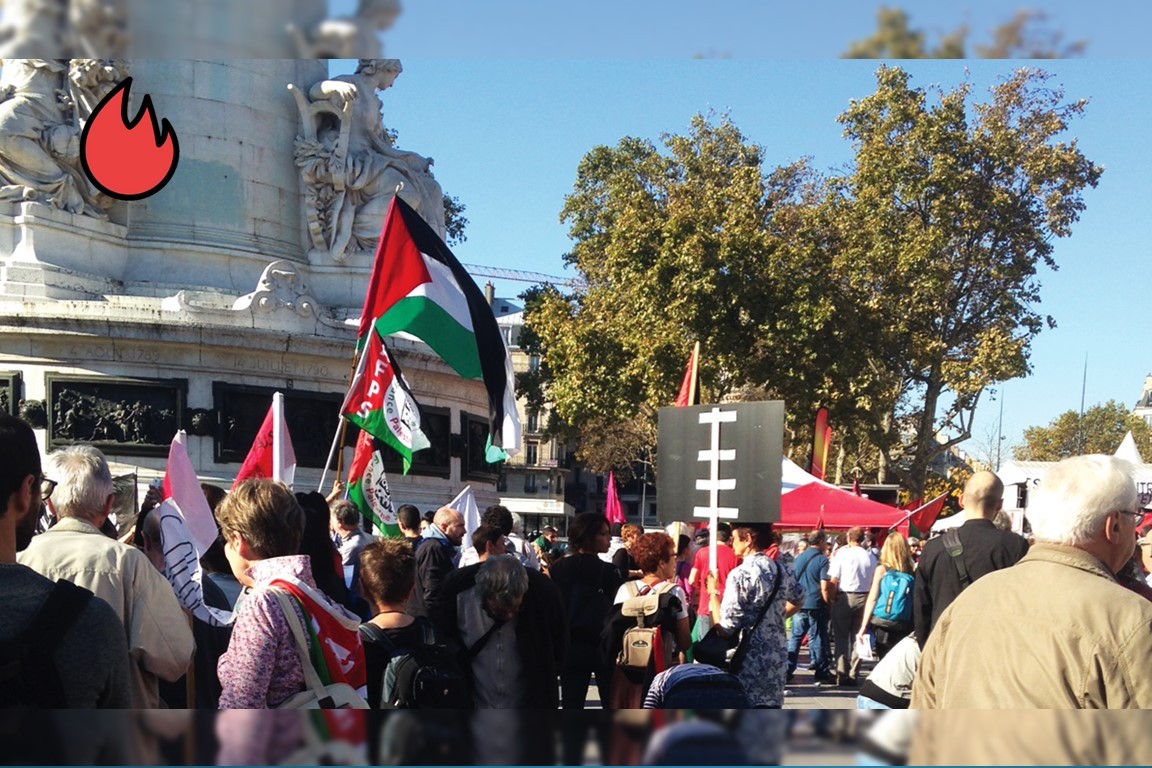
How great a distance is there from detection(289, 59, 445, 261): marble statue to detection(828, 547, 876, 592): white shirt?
876cm

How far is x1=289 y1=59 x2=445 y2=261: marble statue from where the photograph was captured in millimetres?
20438

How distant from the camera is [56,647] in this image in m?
2.79

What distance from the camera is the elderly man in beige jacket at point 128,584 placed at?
400 cm

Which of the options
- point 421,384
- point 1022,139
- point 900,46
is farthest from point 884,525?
point 1022,139

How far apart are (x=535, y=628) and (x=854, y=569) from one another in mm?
8587

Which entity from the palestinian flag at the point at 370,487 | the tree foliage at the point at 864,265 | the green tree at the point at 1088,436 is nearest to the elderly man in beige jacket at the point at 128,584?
the palestinian flag at the point at 370,487

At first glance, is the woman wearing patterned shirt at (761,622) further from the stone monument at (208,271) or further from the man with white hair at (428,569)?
the stone monument at (208,271)

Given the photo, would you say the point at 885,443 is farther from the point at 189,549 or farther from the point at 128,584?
the point at 128,584

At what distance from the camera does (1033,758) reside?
3.56 ft

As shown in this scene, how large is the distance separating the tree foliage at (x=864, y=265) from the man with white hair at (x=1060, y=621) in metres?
31.7

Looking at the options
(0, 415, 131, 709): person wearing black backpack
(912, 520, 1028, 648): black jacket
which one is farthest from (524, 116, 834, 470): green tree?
(0, 415, 131, 709): person wearing black backpack

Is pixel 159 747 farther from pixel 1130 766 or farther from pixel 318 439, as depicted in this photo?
pixel 318 439

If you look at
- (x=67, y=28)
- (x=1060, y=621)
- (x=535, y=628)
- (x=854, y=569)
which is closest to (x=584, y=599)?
(x=535, y=628)

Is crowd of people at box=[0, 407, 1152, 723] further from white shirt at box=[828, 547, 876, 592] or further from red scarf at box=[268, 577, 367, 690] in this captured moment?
white shirt at box=[828, 547, 876, 592]
